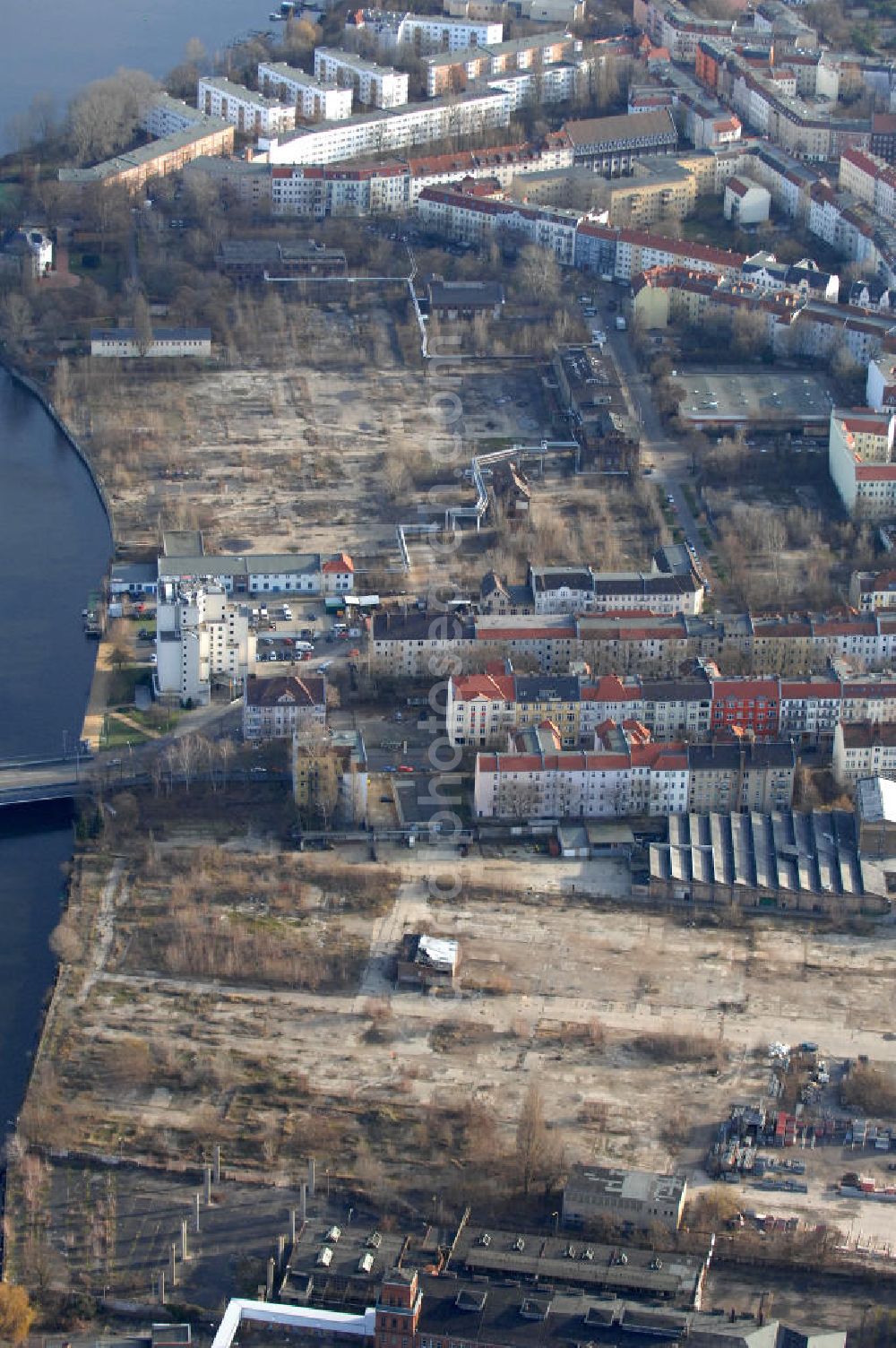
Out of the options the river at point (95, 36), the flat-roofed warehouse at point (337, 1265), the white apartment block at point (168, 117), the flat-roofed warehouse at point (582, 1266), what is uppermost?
the white apartment block at point (168, 117)

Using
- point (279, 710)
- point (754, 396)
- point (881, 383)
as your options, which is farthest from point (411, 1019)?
point (754, 396)

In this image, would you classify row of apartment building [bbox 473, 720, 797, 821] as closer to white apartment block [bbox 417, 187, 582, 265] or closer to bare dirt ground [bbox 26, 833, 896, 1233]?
bare dirt ground [bbox 26, 833, 896, 1233]

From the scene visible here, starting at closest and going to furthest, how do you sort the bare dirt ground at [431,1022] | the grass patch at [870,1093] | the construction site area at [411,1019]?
the construction site area at [411,1019]
the bare dirt ground at [431,1022]
the grass patch at [870,1093]

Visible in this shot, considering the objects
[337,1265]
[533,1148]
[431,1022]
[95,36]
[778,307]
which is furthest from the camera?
[95,36]

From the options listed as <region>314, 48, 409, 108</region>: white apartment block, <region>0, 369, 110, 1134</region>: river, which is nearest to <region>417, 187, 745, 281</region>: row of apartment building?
<region>314, 48, 409, 108</region>: white apartment block

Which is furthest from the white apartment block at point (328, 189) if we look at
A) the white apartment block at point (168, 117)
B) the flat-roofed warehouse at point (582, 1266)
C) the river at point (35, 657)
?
the flat-roofed warehouse at point (582, 1266)

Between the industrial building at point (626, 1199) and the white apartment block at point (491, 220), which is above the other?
the white apartment block at point (491, 220)

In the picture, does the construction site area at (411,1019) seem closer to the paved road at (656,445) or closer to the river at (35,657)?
the river at (35,657)

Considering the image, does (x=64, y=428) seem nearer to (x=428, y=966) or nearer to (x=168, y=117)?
(x=168, y=117)
